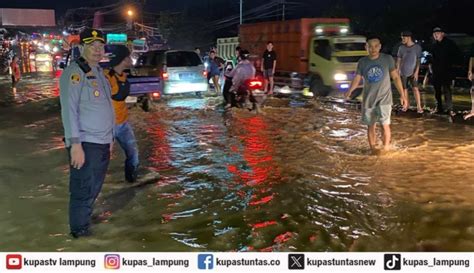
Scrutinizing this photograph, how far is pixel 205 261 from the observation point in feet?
12.8

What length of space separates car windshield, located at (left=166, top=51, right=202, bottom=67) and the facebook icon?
12.7m

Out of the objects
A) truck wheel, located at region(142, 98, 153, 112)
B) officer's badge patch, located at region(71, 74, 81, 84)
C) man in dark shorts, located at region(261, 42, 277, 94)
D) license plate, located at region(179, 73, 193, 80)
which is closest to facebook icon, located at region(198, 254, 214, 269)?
officer's badge patch, located at region(71, 74, 81, 84)

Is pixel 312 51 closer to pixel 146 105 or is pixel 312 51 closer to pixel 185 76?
pixel 185 76

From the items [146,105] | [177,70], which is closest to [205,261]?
[146,105]

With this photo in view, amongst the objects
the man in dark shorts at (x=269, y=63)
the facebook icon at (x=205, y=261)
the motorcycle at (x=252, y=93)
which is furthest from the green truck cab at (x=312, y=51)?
the facebook icon at (x=205, y=261)

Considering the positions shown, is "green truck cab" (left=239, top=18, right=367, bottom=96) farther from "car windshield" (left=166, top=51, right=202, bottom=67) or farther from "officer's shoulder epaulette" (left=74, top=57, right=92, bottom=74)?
"officer's shoulder epaulette" (left=74, top=57, right=92, bottom=74)

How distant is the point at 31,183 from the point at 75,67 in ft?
9.64

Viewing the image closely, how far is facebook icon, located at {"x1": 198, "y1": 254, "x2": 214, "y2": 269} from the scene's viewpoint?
3867mm

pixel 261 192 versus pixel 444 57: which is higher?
pixel 444 57

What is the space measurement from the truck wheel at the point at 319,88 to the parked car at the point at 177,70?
11.5 ft

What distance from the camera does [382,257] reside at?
3.90 meters

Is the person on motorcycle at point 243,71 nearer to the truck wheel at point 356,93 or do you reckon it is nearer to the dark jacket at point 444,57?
the truck wheel at point 356,93

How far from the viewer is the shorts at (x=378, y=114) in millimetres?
7715

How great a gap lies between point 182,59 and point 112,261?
13.1 meters
